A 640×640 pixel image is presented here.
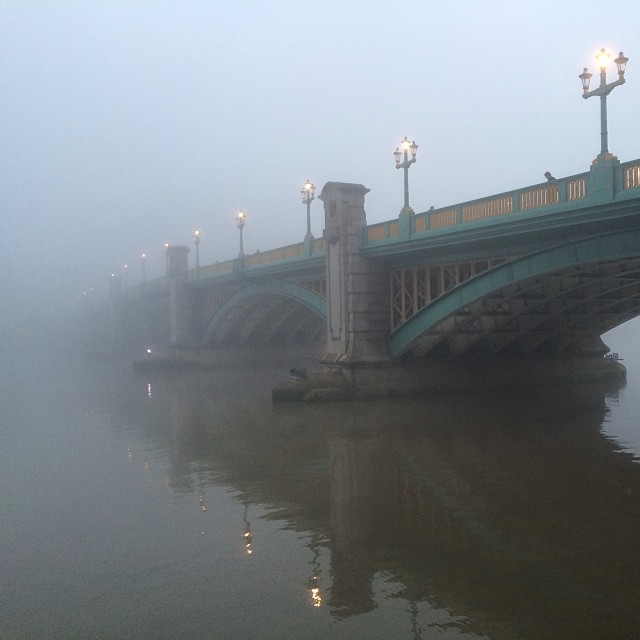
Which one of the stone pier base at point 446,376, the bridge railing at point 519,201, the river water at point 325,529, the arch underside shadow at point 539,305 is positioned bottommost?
the river water at point 325,529

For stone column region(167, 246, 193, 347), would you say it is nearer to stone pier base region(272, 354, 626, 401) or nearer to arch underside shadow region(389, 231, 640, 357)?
stone pier base region(272, 354, 626, 401)

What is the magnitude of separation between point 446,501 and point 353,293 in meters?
15.7

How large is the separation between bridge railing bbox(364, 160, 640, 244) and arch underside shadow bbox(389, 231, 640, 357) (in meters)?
1.41

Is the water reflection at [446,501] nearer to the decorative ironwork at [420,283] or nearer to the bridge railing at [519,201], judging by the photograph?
the decorative ironwork at [420,283]

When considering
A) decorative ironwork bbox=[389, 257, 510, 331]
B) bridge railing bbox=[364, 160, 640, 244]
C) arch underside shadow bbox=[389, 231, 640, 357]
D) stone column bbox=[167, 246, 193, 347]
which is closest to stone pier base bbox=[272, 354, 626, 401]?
arch underside shadow bbox=[389, 231, 640, 357]

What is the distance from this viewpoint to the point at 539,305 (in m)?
26.0

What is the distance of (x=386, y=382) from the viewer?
27.0 meters

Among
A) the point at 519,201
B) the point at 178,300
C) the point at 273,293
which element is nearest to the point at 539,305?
the point at 519,201

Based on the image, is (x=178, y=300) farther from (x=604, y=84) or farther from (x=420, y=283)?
(x=604, y=84)

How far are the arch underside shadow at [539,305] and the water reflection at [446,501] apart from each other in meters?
3.24

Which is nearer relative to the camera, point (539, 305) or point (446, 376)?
point (539, 305)

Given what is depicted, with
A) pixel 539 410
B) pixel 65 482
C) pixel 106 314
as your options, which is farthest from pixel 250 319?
pixel 106 314

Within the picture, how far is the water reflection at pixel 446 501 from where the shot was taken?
25.0 feet

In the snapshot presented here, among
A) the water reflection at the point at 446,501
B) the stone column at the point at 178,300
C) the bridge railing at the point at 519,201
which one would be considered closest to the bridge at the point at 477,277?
the bridge railing at the point at 519,201
